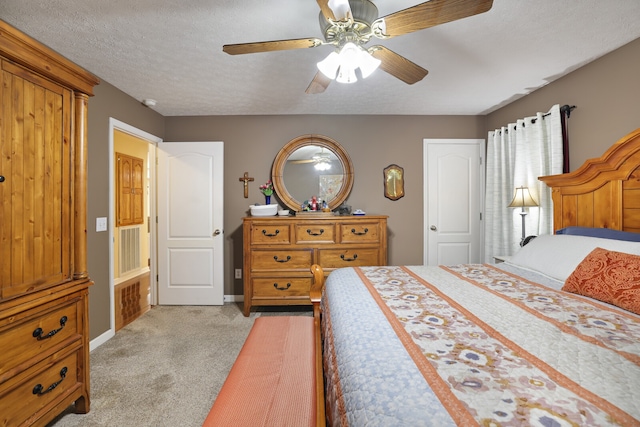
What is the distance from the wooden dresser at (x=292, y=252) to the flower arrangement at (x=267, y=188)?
49 centimetres

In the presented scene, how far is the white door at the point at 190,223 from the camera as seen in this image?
12.1 feet

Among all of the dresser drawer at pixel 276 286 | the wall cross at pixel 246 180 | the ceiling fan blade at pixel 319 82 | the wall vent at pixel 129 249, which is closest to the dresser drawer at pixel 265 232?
the dresser drawer at pixel 276 286

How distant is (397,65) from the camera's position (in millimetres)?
1830

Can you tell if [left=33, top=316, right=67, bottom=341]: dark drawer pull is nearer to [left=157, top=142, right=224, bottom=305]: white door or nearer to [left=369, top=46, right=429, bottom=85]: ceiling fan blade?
[left=157, top=142, right=224, bottom=305]: white door

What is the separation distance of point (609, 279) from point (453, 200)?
253 centimetres

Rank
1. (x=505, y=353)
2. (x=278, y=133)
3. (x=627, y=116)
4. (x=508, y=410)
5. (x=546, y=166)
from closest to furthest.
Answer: (x=508, y=410) < (x=505, y=353) < (x=627, y=116) < (x=546, y=166) < (x=278, y=133)

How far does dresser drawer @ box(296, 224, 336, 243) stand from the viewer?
3.32 m

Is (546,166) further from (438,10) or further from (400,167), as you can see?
(438,10)

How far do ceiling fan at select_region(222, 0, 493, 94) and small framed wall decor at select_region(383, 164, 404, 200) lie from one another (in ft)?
6.89

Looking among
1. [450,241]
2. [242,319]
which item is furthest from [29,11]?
[450,241]

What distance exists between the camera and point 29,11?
1.77 m

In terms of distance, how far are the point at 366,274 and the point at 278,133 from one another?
2.46 metres

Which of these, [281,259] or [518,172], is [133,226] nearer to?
[281,259]

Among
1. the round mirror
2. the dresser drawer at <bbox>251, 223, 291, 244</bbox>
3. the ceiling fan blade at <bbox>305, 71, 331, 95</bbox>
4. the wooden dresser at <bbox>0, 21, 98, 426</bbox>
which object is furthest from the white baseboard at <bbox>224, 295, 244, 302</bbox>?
the ceiling fan blade at <bbox>305, 71, 331, 95</bbox>
